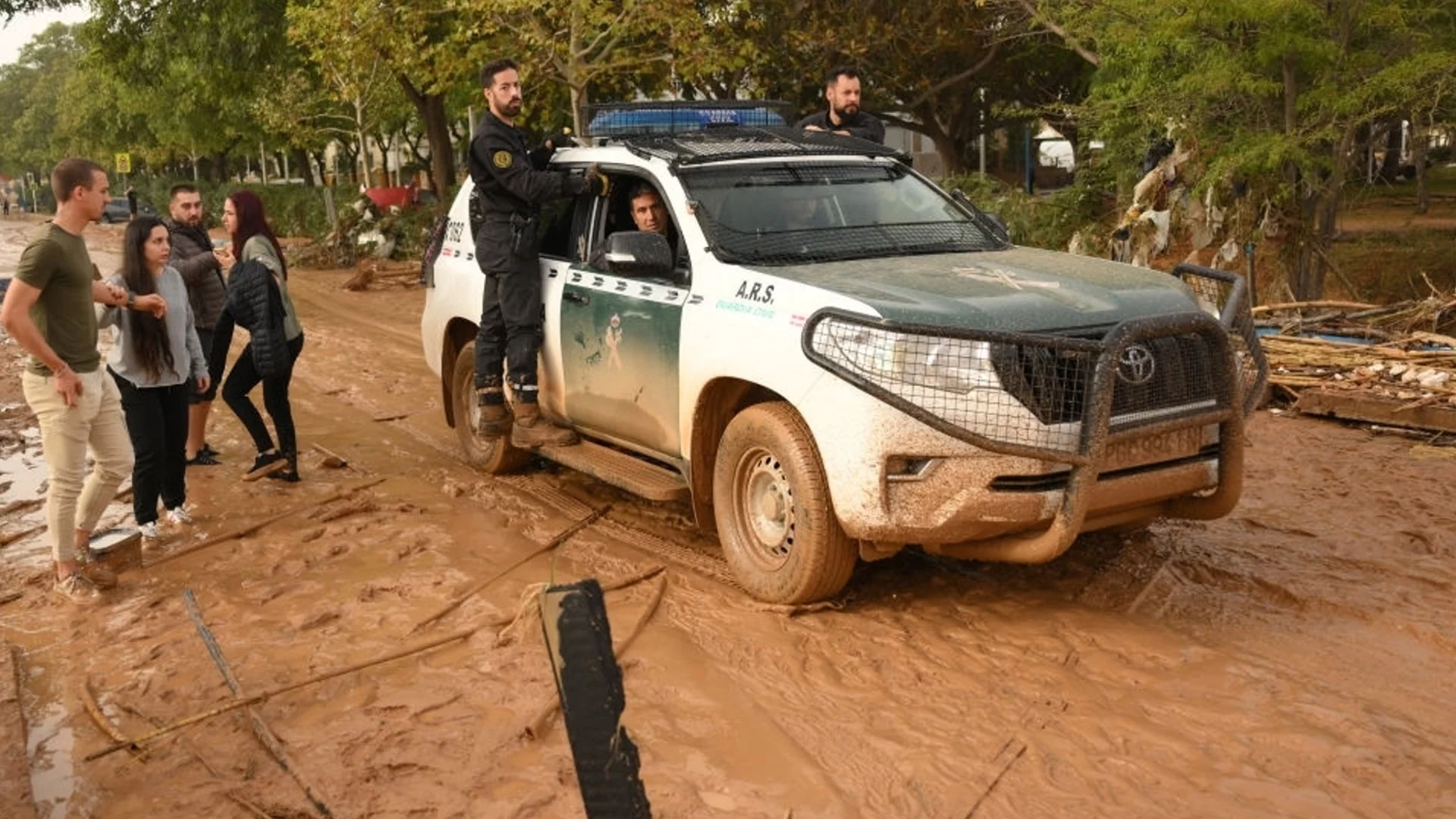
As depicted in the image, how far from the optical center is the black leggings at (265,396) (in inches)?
323

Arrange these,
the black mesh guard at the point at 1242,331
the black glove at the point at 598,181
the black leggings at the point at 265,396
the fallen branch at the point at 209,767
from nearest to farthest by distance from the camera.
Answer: the fallen branch at the point at 209,767, the black mesh guard at the point at 1242,331, the black glove at the point at 598,181, the black leggings at the point at 265,396

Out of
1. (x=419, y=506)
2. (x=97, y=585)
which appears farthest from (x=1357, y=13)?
(x=97, y=585)

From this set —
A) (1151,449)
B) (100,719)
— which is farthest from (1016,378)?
(100,719)

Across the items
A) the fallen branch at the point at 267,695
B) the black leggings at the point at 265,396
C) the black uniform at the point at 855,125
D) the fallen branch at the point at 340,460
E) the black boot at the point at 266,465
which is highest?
the black uniform at the point at 855,125

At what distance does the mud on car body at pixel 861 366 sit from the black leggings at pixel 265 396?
1.91 metres

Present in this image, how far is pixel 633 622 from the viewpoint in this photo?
222 inches

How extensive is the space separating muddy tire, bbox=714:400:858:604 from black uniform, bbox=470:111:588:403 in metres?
1.65

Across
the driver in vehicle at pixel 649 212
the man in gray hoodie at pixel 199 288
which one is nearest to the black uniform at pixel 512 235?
the driver in vehicle at pixel 649 212

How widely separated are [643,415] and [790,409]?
45.2 inches

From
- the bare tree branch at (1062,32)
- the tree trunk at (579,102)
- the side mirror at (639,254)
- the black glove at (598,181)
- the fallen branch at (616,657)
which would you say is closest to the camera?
the fallen branch at (616,657)

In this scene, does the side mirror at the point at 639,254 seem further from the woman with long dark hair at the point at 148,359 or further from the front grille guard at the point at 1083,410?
the woman with long dark hair at the point at 148,359

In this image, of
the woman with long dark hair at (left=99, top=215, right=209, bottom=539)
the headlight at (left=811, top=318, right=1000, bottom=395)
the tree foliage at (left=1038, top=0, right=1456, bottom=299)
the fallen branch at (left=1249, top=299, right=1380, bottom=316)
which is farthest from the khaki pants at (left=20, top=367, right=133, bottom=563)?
the fallen branch at (left=1249, top=299, right=1380, bottom=316)

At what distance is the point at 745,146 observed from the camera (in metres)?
6.84

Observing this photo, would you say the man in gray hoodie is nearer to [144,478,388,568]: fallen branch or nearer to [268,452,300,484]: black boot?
[268,452,300,484]: black boot
